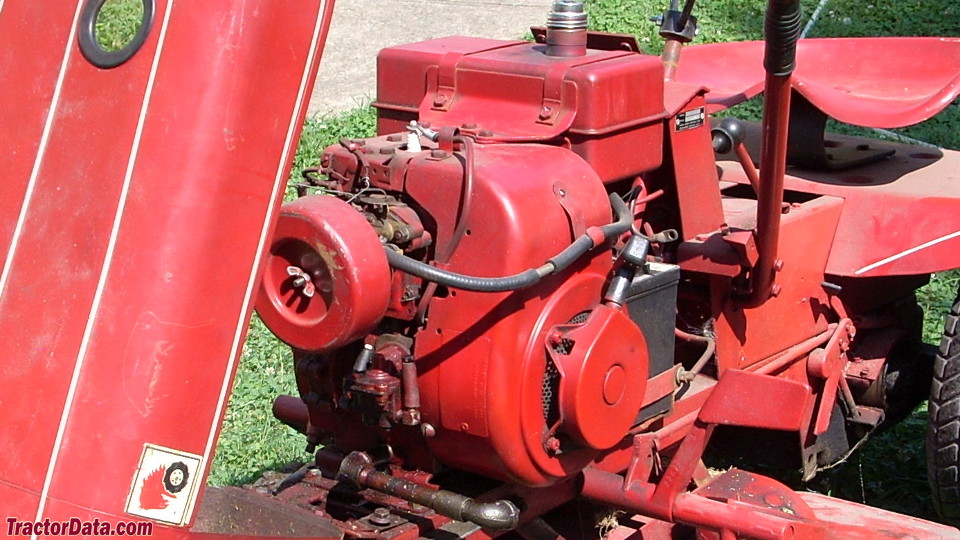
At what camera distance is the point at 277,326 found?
2.94 meters

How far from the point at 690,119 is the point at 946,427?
4.39 feet

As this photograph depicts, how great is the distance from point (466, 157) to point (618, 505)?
983 millimetres

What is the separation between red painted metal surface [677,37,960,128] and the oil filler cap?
1836mm

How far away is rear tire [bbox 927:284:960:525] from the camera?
4.02 m

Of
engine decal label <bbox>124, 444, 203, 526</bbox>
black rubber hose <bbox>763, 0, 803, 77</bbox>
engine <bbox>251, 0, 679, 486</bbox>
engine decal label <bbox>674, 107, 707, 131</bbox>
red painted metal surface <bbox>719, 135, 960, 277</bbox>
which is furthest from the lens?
red painted metal surface <bbox>719, 135, 960, 277</bbox>

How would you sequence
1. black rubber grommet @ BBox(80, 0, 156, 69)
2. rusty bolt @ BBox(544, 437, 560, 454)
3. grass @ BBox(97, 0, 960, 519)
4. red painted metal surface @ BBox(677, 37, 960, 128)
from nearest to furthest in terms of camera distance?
black rubber grommet @ BBox(80, 0, 156, 69) → rusty bolt @ BBox(544, 437, 560, 454) → red painted metal surface @ BBox(677, 37, 960, 128) → grass @ BBox(97, 0, 960, 519)

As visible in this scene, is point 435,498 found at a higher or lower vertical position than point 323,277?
lower

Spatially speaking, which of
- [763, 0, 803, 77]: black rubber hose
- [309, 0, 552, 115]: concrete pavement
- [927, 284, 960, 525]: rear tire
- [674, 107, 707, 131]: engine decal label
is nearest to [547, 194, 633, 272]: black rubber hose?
[674, 107, 707, 131]: engine decal label

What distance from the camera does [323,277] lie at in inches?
112

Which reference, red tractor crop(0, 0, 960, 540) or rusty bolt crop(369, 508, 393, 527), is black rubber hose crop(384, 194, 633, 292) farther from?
rusty bolt crop(369, 508, 393, 527)

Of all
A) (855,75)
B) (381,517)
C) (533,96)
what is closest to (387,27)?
(855,75)

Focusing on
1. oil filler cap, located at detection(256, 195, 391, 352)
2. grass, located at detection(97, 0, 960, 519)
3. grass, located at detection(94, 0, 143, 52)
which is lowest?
grass, located at detection(97, 0, 960, 519)

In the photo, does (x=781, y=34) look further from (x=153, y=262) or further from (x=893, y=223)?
(x=153, y=262)

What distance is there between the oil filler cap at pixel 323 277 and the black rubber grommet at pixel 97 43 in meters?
0.48
